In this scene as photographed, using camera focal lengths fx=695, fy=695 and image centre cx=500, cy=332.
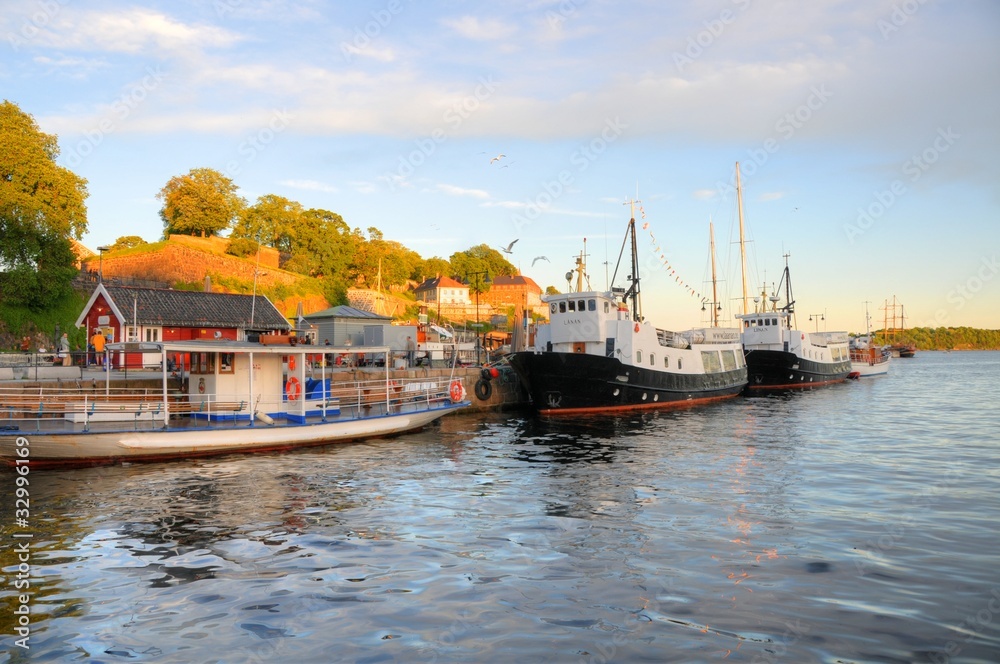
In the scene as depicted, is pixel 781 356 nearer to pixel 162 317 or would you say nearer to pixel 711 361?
pixel 711 361

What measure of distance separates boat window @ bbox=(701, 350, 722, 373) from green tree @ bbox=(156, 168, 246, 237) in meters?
58.5

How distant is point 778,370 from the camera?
192 ft

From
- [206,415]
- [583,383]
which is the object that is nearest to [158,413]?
[206,415]

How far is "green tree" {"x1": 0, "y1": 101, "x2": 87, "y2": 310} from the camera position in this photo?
48.8 m

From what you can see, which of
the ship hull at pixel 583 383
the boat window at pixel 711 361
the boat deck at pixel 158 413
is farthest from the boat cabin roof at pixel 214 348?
the boat window at pixel 711 361

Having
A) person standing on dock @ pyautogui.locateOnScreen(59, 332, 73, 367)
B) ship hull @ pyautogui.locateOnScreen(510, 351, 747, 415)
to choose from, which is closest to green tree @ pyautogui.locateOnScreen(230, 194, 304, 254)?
person standing on dock @ pyautogui.locateOnScreen(59, 332, 73, 367)

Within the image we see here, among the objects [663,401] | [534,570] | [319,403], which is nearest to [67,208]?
[319,403]

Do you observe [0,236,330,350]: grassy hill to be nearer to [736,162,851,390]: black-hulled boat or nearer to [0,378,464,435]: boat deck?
[0,378,464,435]: boat deck

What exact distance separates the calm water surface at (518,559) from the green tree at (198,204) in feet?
207

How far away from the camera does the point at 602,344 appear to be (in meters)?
38.8

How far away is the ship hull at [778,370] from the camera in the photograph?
→ 57.8 meters

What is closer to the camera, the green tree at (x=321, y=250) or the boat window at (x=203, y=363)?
the boat window at (x=203, y=363)

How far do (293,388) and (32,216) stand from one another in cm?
3579

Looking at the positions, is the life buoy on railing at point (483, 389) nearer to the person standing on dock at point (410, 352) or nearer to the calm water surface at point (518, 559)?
the person standing on dock at point (410, 352)
